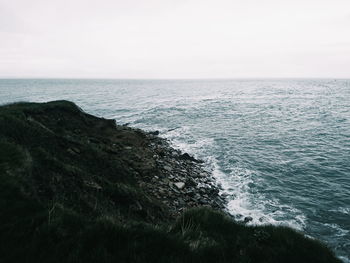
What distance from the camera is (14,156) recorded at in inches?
348

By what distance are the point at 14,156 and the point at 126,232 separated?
6.58 metres

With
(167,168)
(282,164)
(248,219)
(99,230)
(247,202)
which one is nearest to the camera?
(99,230)

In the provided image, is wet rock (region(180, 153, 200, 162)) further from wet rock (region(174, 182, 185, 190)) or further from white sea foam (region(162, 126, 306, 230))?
wet rock (region(174, 182, 185, 190))

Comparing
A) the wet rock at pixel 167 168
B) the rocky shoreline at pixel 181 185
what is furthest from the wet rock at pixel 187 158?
the wet rock at pixel 167 168

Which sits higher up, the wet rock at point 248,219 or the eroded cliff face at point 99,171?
the eroded cliff face at point 99,171

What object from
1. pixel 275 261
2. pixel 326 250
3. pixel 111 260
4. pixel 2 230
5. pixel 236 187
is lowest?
pixel 236 187

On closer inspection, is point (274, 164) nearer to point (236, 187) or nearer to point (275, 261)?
point (236, 187)

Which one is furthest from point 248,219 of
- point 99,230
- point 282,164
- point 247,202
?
point 99,230

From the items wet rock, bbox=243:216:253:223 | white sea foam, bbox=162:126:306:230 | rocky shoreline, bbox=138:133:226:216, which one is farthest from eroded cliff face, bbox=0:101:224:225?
wet rock, bbox=243:216:253:223

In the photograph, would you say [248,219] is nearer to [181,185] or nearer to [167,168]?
[181,185]

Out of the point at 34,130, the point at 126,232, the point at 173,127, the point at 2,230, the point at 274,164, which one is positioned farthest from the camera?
the point at 173,127

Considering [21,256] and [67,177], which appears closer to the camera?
[21,256]

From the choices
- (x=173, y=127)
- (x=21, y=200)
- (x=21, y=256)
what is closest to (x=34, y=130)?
(x=21, y=200)

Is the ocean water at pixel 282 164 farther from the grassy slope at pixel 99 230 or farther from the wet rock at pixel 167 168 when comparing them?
the grassy slope at pixel 99 230
